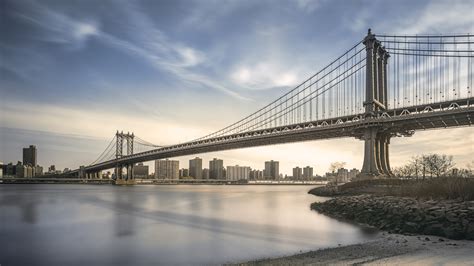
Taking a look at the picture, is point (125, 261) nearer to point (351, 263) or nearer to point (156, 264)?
point (156, 264)

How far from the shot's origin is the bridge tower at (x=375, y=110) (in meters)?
39.3

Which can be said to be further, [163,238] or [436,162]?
[436,162]

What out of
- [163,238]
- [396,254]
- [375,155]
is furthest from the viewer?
[375,155]

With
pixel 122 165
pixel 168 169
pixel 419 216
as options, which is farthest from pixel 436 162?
pixel 168 169

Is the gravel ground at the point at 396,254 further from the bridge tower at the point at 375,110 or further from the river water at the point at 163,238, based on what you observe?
the bridge tower at the point at 375,110

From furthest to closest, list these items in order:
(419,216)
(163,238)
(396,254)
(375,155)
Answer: (375,155) → (419,216) → (163,238) → (396,254)

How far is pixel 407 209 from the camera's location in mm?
16031

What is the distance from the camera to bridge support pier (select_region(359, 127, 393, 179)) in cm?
3856

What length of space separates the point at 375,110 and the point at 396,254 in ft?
109

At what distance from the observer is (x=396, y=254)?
10.1 m

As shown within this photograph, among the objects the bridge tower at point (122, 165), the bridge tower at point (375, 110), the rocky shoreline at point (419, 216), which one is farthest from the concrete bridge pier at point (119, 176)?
the rocky shoreline at point (419, 216)

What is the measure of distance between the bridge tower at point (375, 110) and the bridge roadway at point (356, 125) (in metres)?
0.86

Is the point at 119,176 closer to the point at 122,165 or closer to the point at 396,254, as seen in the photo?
the point at 122,165

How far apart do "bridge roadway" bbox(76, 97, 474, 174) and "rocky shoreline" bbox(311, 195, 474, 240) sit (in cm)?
1983
